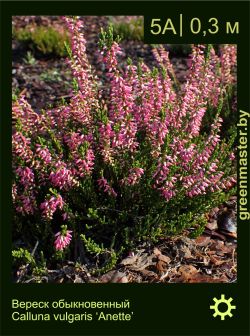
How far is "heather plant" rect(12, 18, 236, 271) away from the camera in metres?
3.69

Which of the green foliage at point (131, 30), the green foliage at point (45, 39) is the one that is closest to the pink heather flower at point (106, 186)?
the green foliage at point (45, 39)

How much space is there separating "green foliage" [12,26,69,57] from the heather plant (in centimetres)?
327

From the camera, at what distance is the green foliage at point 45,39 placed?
23.8ft

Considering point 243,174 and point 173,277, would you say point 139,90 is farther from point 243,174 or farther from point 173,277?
point 173,277

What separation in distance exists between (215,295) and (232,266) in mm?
571

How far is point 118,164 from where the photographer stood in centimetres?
399

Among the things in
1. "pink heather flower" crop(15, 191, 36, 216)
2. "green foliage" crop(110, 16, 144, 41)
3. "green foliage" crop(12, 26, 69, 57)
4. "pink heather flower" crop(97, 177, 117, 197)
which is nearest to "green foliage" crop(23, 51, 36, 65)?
"green foliage" crop(12, 26, 69, 57)

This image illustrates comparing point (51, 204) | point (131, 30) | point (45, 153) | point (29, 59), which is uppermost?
point (131, 30)

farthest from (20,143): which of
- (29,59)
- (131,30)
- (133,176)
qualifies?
(131,30)

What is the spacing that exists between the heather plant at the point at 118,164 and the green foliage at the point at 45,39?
3273 millimetres

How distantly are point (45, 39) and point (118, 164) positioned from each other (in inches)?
154

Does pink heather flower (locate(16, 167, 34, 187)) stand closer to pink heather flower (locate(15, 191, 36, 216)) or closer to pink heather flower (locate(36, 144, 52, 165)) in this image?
pink heather flower (locate(15, 191, 36, 216))

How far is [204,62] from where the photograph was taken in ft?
13.4

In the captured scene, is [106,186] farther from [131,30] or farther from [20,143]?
[131,30]
